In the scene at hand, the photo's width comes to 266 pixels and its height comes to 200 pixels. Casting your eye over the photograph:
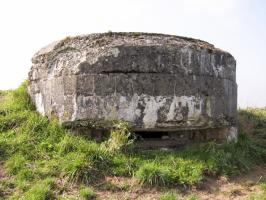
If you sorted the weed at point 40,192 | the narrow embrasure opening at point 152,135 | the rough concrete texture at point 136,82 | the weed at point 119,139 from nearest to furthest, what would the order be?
the weed at point 40,192, the weed at point 119,139, the rough concrete texture at point 136,82, the narrow embrasure opening at point 152,135

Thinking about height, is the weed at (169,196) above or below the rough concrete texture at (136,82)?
below

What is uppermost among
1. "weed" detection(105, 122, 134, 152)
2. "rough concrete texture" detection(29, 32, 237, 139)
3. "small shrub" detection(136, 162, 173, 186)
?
"rough concrete texture" detection(29, 32, 237, 139)

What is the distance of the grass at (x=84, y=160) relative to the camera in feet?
16.9

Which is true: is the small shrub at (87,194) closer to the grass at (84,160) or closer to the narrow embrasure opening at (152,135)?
the grass at (84,160)

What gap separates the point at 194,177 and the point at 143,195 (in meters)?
0.74

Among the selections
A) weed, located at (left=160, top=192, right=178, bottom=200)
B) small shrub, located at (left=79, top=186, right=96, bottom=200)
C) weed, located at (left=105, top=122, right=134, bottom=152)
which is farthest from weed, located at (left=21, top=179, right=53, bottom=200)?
weed, located at (left=160, top=192, right=178, bottom=200)

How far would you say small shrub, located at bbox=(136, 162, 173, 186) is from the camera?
517 cm

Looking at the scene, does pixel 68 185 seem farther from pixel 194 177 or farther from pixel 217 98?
pixel 217 98

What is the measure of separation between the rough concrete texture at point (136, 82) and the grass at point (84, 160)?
32 centimetres

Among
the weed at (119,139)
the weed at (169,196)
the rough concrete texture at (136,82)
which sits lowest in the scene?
the weed at (169,196)

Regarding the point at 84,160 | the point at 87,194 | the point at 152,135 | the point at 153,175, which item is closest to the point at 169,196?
the point at 153,175

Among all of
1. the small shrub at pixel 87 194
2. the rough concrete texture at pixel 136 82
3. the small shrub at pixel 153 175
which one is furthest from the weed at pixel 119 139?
the small shrub at pixel 87 194

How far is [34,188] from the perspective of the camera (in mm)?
4941

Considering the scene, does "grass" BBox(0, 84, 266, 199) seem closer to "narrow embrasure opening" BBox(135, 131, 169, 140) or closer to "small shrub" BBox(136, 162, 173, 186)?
"small shrub" BBox(136, 162, 173, 186)
